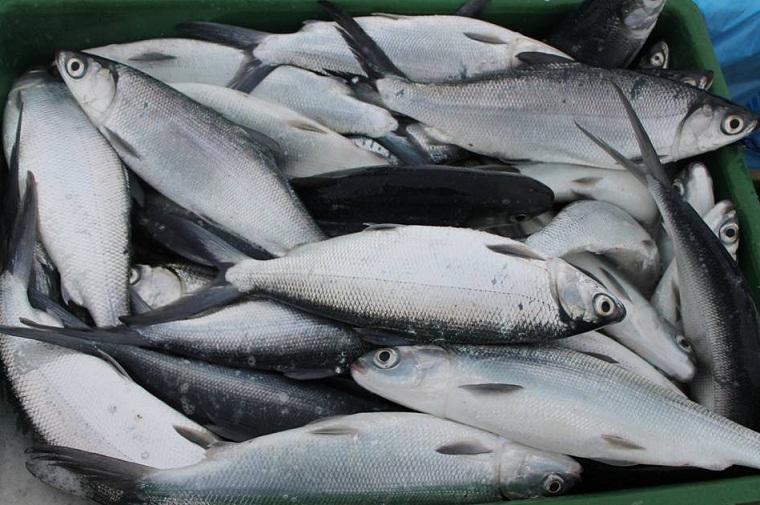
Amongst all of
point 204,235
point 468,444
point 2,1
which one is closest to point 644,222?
point 468,444

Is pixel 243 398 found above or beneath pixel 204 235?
beneath

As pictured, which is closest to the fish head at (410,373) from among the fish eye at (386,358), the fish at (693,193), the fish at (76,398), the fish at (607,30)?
the fish eye at (386,358)

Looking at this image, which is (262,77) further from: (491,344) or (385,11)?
(491,344)

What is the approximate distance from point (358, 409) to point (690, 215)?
1.15m

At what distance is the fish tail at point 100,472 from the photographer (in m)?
2.07

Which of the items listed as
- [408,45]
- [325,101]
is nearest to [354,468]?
[325,101]

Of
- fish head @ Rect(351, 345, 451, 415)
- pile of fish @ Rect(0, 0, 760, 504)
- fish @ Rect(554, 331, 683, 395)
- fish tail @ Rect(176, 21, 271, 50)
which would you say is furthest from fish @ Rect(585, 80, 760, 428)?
fish tail @ Rect(176, 21, 271, 50)

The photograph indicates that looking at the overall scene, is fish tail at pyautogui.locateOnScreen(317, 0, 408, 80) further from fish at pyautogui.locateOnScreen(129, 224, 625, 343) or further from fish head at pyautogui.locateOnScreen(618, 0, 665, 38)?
fish head at pyautogui.locateOnScreen(618, 0, 665, 38)

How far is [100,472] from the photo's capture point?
2.08 m

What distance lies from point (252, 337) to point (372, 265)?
15.9 inches

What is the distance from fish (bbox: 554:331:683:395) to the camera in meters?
2.33

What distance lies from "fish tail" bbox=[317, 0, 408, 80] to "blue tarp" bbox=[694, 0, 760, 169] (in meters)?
1.46

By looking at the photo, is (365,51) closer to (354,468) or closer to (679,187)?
(679,187)

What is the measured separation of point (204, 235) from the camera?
7.69ft
